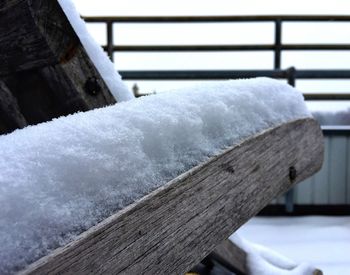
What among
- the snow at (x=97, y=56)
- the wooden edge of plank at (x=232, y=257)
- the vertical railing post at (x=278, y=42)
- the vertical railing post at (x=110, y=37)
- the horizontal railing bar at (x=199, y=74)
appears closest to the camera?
the snow at (x=97, y=56)

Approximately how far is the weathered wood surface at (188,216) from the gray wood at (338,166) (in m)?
2.17

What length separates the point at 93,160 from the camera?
0.44 metres

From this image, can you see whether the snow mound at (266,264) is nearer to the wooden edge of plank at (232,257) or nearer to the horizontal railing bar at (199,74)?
the wooden edge of plank at (232,257)

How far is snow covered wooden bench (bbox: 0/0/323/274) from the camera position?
0.37 m

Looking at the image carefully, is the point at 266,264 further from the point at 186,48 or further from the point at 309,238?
the point at 186,48

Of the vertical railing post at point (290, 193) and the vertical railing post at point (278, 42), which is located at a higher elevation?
the vertical railing post at point (278, 42)

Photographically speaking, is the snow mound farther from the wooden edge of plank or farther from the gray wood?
the gray wood

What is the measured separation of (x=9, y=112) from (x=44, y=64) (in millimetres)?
116

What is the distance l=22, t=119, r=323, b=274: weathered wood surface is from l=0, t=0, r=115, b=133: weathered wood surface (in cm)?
29

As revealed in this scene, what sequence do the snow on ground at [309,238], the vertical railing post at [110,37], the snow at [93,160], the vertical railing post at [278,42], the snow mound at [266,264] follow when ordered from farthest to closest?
the vertical railing post at [110,37], the vertical railing post at [278,42], the snow on ground at [309,238], the snow mound at [266,264], the snow at [93,160]

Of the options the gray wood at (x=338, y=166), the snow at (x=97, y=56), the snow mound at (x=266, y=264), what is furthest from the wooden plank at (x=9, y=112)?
the gray wood at (x=338, y=166)

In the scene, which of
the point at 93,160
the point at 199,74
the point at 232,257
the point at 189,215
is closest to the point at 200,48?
the point at 199,74

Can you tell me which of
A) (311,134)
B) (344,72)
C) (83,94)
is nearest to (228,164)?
(83,94)

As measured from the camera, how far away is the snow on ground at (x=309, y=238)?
2485 millimetres
